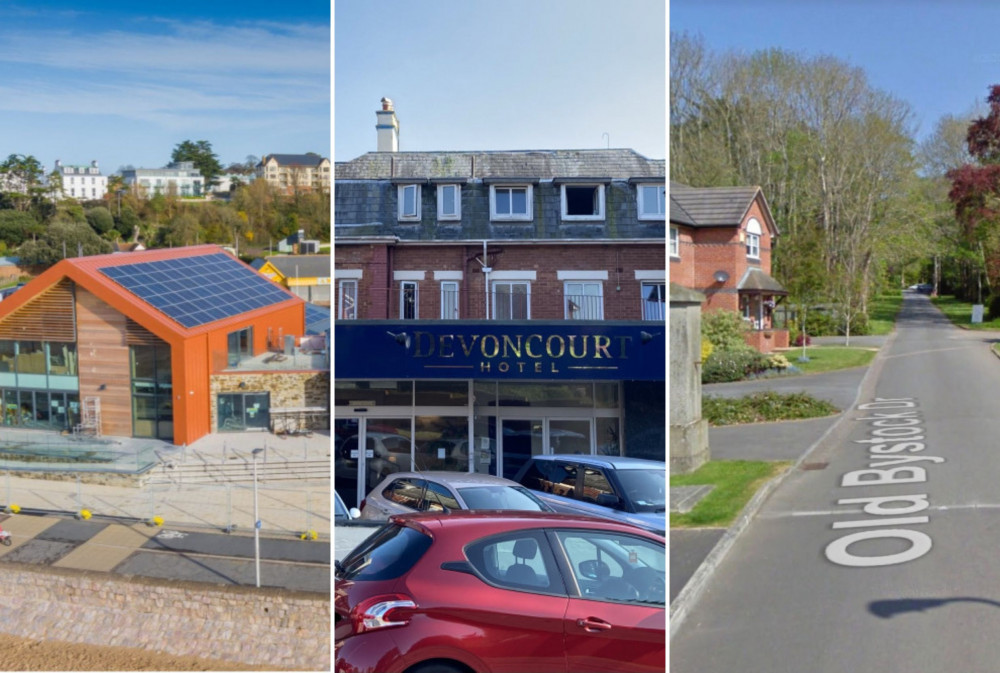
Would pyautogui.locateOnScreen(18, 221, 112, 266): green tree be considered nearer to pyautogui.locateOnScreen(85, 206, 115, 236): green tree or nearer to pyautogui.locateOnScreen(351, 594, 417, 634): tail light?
pyautogui.locateOnScreen(85, 206, 115, 236): green tree

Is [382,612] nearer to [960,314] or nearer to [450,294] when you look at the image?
[450,294]

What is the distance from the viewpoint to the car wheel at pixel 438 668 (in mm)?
2070

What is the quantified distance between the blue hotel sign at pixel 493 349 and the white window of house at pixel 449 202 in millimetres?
253

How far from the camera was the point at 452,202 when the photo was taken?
194 cm

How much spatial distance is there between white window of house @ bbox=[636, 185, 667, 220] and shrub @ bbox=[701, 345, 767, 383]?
208 inches

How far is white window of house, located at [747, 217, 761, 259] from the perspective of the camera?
5.82 metres

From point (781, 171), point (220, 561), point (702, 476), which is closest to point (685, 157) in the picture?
point (781, 171)

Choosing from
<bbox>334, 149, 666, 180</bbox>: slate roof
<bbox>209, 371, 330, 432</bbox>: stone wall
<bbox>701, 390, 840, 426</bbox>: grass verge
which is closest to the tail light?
<bbox>334, 149, 666, 180</bbox>: slate roof

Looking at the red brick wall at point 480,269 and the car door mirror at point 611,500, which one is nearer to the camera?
the red brick wall at point 480,269

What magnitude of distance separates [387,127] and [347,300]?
0.46 m

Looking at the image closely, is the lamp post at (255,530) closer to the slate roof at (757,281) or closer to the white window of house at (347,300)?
the white window of house at (347,300)

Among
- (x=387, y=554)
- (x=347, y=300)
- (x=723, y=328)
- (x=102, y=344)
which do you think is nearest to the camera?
(x=347, y=300)

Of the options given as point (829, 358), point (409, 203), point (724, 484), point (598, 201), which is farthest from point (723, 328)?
point (409, 203)

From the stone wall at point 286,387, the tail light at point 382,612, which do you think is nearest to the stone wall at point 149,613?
the stone wall at point 286,387
